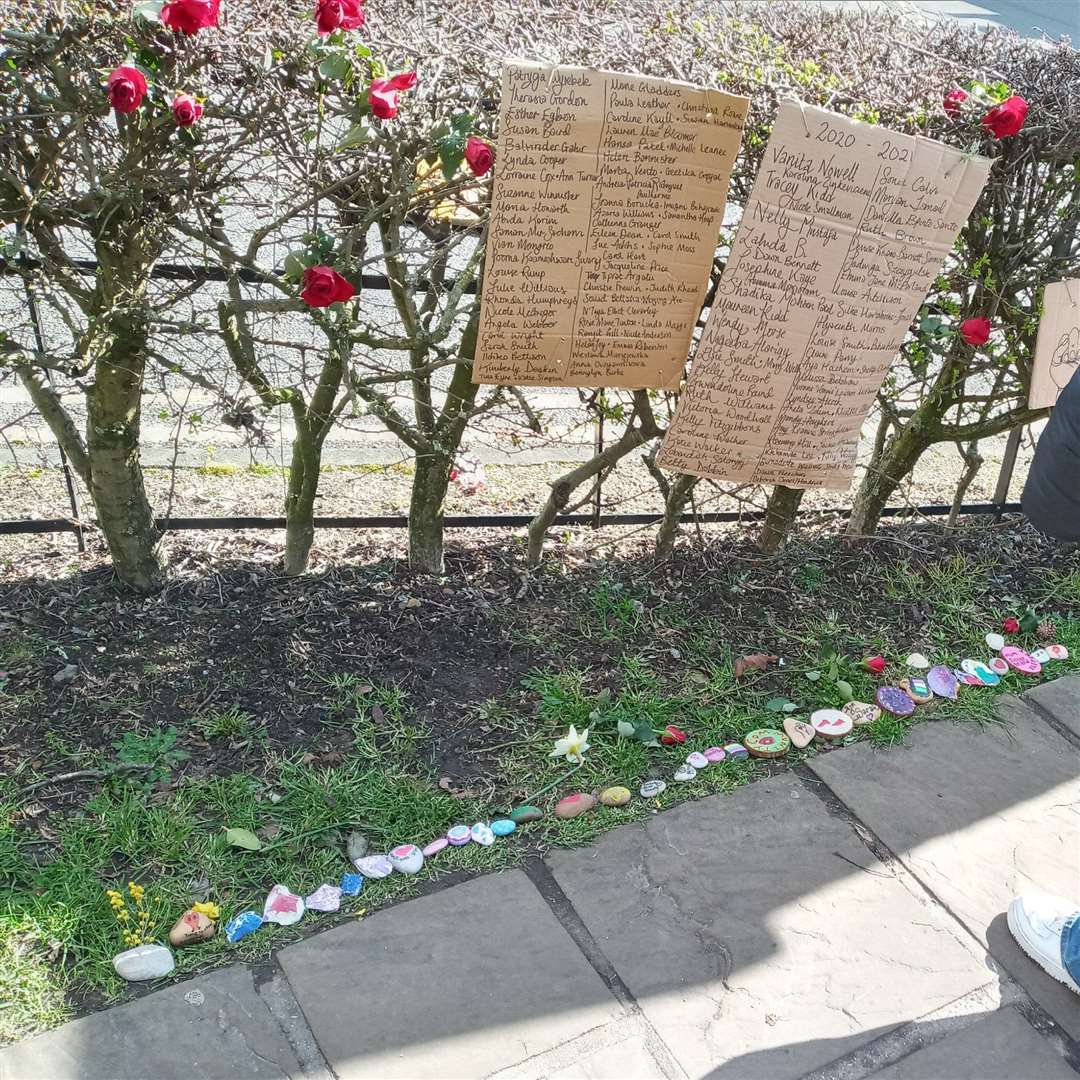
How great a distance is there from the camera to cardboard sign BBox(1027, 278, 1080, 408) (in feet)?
10.6

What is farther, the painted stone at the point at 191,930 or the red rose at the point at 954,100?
the red rose at the point at 954,100

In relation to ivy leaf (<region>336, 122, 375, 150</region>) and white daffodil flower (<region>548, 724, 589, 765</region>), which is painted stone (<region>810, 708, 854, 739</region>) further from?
ivy leaf (<region>336, 122, 375, 150</region>)

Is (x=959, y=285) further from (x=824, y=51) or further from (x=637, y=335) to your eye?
(x=637, y=335)

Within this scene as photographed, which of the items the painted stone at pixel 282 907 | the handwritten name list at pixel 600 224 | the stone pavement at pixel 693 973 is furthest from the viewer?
the handwritten name list at pixel 600 224

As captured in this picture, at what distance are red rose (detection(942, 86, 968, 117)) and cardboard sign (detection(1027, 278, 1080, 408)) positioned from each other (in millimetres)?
706

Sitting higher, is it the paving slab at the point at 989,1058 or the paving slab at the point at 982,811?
the paving slab at the point at 982,811

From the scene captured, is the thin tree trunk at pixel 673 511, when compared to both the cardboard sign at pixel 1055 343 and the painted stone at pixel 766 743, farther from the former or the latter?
the cardboard sign at pixel 1055 343

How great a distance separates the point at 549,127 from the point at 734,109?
19.7 inches

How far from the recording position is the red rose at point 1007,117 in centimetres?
271

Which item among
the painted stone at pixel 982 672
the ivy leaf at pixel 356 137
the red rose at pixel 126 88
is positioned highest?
the red rose at pixel 126 88

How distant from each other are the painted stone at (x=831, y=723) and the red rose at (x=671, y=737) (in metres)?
0.44

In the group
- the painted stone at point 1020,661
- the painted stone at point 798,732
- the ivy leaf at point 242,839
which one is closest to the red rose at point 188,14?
the ivy leaf at point 242,839

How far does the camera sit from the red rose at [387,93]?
2223 mm

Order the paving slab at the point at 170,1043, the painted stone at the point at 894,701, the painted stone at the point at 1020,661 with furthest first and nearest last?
the painted stone at the point at 1020,661, the painted stone at the point at 894,701, the paving slab at the point at 170,1043
